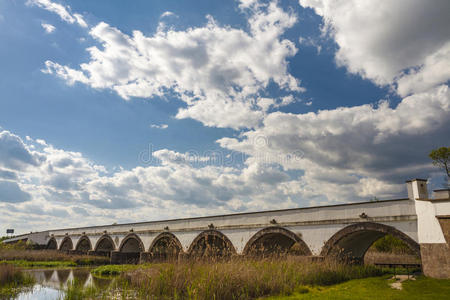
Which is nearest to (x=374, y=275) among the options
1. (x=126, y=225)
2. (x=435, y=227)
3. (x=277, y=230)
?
(x=435, y=227)

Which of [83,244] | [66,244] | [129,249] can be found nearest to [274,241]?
[129,249]

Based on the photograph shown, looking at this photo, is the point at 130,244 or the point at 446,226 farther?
the point at 130,244

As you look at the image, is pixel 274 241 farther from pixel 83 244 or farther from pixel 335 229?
pixel 83 244

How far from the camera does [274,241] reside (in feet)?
73.1

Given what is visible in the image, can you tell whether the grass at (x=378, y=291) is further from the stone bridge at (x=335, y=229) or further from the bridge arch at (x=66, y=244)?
the bridge arch at (x=66, y=244)

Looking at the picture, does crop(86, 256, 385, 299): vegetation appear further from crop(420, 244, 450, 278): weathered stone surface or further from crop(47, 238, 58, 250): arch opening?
crop(47, 238, 58, 250): arch opening

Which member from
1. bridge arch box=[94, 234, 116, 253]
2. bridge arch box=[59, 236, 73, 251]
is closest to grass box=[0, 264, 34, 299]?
bridge arch box=[94, 234, 116, 253]

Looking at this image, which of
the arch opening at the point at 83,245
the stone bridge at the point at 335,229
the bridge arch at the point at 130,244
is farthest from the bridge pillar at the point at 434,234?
the arch opening at the point at 83,245

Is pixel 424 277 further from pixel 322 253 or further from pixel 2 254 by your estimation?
pixel 2 254

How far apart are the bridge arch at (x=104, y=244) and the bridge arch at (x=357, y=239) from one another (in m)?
27.9

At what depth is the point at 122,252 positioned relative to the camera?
3509cm

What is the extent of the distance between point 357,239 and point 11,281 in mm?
17984

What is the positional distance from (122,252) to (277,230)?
2244 cm

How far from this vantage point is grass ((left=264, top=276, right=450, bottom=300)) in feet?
32.2
